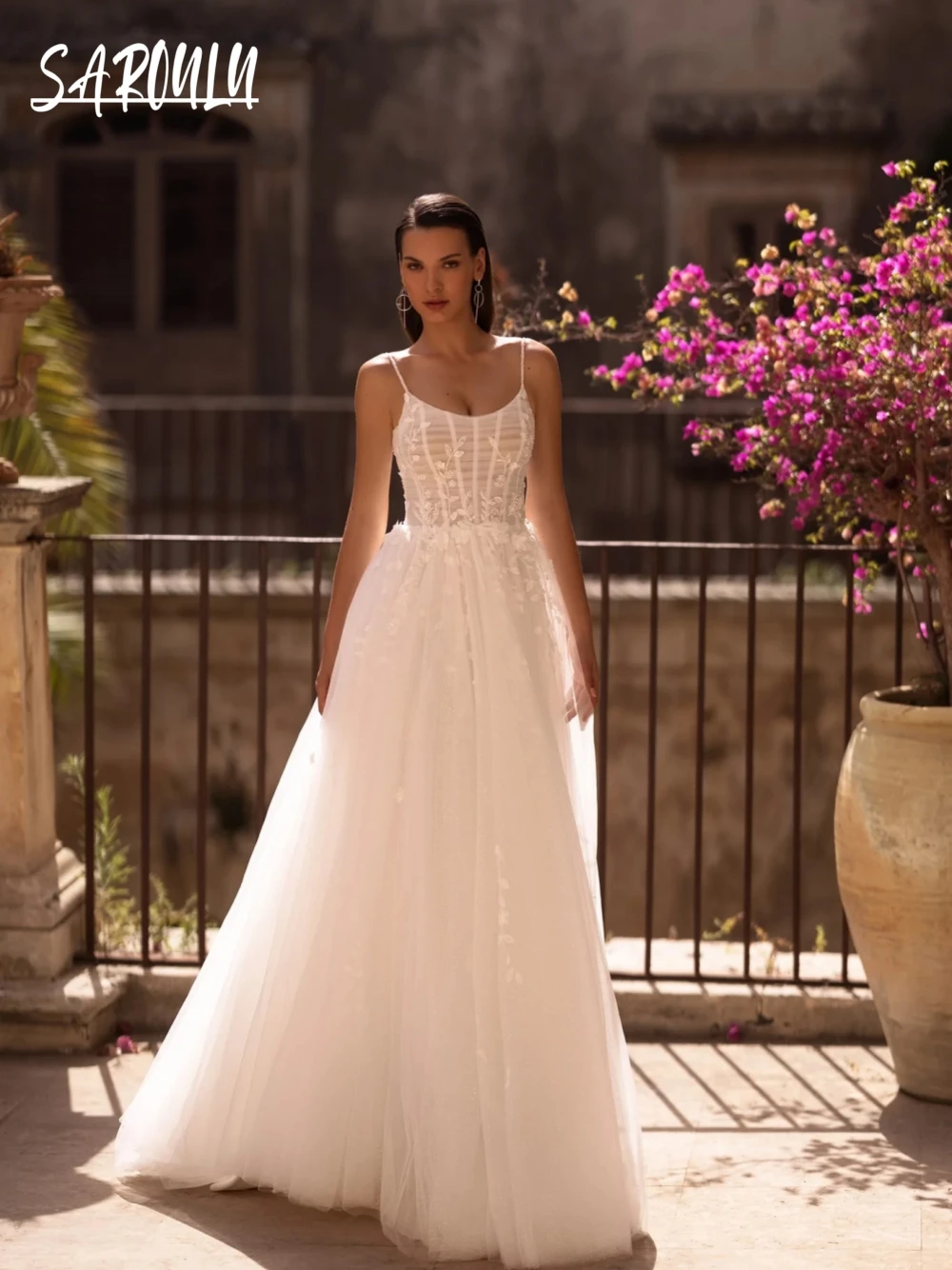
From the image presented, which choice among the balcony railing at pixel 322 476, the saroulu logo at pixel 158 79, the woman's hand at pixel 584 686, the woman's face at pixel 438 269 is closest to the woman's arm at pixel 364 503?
the woman's face at pixel 438 269

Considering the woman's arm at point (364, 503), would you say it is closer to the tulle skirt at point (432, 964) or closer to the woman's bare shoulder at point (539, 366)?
the tulle skirt at point (432, 964)

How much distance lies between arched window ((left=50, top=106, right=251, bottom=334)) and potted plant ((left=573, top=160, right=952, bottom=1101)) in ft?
27.2

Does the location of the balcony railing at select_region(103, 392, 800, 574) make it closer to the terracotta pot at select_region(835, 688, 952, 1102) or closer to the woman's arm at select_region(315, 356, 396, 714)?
the terracotta pot at select_region(835, 688, 952, 1102)

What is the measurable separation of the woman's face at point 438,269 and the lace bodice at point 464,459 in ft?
0.44

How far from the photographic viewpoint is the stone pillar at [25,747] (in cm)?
486

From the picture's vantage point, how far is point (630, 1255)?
3586mm

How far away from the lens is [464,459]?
12.4 feet

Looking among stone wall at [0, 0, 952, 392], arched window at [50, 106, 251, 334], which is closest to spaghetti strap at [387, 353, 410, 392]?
stone wall at [0, 0, 952, 392]

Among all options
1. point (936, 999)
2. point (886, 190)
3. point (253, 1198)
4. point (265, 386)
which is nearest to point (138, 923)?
point (253, 1198)

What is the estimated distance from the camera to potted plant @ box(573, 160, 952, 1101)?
4402mm

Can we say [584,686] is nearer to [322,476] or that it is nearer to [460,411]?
[460,411]

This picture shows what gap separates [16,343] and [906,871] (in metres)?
2.41

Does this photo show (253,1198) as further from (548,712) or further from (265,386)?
(265,386)

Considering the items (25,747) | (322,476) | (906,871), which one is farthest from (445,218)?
(322,476)
